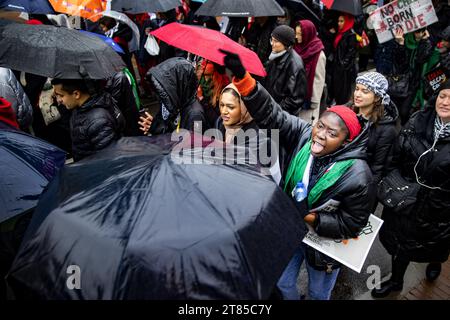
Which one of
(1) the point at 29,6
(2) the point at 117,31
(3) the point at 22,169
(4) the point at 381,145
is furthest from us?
(2) the point at 117,31

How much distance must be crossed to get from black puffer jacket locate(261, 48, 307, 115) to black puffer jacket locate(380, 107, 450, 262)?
1.67m

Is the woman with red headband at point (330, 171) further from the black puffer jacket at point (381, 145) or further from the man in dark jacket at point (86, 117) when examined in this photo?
the man in dark jacket at point (86, 117)

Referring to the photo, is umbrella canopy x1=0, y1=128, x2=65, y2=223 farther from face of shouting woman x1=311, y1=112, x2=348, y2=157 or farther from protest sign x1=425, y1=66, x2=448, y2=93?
protest sign x1=425, y1=66, x2=448, y2=93

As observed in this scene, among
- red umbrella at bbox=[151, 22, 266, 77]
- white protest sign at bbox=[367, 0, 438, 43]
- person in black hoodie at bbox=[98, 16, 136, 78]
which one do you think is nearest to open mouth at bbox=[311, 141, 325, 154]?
red umbrella at bbox=[151, 22, 266, 77]

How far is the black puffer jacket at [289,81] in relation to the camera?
15.4ft

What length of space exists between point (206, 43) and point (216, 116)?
831 millimetres

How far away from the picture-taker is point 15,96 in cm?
364

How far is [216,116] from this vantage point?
3.90m

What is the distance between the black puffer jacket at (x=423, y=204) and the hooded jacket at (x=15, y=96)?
132 inches

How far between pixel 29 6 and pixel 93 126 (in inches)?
125

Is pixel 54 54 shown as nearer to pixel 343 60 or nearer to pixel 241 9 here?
pixel 241 9

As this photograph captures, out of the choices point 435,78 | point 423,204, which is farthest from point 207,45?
point 435,78

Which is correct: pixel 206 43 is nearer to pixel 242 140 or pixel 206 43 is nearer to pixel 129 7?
pixel 242 140

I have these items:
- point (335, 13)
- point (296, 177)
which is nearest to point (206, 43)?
point (296, 177)
